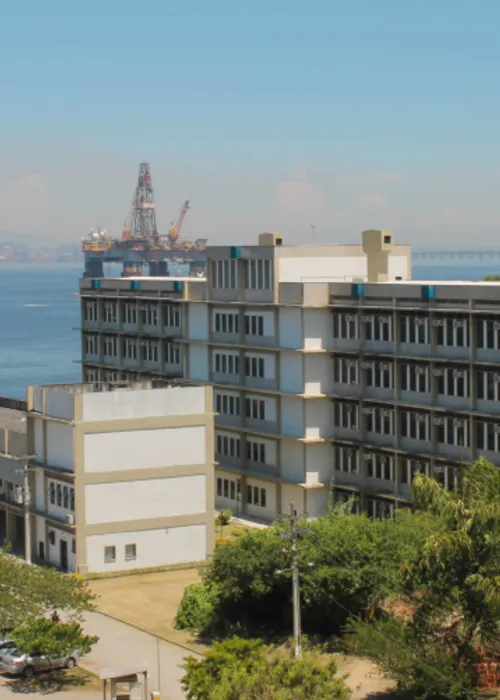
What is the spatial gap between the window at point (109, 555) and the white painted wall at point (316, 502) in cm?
1009

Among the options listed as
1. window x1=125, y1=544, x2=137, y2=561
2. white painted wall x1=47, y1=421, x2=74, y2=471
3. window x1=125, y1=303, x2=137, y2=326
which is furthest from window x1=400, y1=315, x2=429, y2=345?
window x1=125, y1=303, x2=137, y2=326

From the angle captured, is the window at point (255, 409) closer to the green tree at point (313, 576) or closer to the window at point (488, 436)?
the window at point (488, 436)

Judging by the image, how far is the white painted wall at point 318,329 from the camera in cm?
5838

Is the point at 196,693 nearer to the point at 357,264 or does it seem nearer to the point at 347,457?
the point at 347,457

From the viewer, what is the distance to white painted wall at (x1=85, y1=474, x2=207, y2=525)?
51.8 meters

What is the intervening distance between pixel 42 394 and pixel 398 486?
1417cm

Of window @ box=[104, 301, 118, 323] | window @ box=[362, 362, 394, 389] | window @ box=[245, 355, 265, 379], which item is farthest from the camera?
window @ box=[104, 301, 118, 323]

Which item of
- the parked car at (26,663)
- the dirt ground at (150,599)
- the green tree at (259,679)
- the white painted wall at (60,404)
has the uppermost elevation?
the white painted wall at (60,404)

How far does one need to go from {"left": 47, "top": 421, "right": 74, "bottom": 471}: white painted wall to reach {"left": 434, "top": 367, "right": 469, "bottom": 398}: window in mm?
13787

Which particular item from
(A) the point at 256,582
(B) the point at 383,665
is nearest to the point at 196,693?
(B) the point at 383,665

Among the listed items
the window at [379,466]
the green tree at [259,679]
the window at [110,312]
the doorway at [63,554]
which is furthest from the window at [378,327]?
the green tree at [259,679]

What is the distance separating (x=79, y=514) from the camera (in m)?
51.5

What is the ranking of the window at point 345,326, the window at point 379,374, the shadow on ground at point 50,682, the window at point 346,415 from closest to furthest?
the shadow on ground at point 50,682, the window at point 379,374, the window at point 345,326, the window at point 346,415

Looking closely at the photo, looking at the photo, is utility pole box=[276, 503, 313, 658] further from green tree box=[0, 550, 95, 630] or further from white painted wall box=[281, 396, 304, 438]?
white painted wall box=[281, 396, 304, 438]
